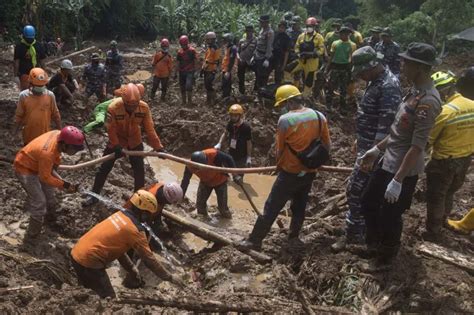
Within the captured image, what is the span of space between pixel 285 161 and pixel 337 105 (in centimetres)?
742

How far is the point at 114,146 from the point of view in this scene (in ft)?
22.0

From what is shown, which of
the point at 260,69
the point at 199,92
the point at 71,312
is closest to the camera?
the point at 71,312

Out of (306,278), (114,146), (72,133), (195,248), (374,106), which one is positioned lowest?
(195,248)

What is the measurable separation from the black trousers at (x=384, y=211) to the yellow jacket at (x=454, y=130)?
1012 mm

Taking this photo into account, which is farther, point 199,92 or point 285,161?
point 199,92

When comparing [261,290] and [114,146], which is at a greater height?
[114,146]

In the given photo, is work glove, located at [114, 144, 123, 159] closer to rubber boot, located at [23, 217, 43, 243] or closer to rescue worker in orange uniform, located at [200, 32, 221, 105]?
rubber boot, located at [23, 217, 43, 243]

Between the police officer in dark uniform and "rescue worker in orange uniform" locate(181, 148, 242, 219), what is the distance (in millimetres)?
2896

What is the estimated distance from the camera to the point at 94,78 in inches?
466

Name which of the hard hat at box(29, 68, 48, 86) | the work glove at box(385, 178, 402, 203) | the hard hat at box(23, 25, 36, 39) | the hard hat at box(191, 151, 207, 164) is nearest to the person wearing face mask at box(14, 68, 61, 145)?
the hard hat at box(29, 68, 48, 86)

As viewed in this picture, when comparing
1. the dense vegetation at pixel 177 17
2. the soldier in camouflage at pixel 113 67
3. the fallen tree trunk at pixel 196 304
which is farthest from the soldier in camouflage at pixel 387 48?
the dense vegetation at pixel 177 17

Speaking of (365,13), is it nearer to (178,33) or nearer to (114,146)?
(178,33)

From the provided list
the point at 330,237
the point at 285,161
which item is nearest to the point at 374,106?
the point at 285,161

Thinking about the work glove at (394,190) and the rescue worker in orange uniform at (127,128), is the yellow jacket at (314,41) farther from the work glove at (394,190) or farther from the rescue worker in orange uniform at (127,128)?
the work glove at (394,190)
